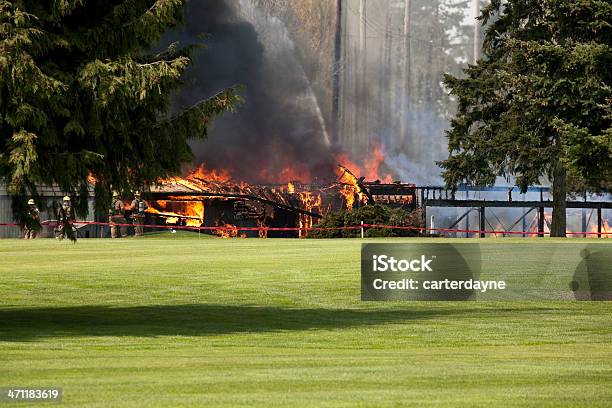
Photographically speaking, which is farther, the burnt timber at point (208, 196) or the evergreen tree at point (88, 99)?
the burnt timber at point (208, 196)

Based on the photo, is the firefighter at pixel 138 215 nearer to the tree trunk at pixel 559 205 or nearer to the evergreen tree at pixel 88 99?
the tree trunk at pixel 559 205

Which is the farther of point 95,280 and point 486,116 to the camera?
point 486,116

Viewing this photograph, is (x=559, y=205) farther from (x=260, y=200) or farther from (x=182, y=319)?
(x=182, y=319)

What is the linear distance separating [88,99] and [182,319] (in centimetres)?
487

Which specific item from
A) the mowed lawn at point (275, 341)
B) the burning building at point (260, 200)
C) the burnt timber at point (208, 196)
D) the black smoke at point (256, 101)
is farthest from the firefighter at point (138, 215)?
the mowed lawn at point (275, 341)

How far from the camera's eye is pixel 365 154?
311ft

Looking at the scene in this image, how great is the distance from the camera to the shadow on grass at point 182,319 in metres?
19.0

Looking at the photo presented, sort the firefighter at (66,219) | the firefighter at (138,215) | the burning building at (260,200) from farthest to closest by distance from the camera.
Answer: the burning building at (260,200)
the firefighter at (138,215)
the firefighter at (66,219)

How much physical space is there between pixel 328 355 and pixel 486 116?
Answer: 57699 mm

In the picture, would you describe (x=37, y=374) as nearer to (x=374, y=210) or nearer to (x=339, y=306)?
(x=339, y=306)

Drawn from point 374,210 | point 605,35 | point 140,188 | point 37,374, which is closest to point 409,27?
point 374,210

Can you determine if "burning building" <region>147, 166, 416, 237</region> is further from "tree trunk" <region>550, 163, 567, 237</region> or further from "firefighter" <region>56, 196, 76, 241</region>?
"firefighter" <region>56, 196, 76, 241</region>

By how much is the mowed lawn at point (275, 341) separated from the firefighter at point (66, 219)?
56.1 inches

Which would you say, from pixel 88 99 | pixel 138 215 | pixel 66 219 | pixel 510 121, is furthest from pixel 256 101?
pixel 88 99
